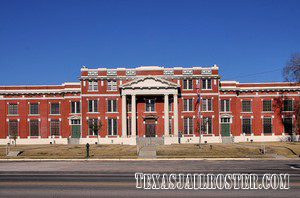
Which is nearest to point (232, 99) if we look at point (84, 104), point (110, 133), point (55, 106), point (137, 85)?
point (137, 85)

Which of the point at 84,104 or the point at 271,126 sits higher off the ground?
the point at 84,104

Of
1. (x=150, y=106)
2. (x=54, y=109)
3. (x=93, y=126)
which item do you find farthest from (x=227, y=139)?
(x=54, y=109)

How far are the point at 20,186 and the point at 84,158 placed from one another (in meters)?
18.5

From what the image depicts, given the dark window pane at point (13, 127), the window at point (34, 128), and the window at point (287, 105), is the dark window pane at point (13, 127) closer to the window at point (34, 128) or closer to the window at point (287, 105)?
the window at point (34, 128)

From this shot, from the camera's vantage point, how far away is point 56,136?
201ft

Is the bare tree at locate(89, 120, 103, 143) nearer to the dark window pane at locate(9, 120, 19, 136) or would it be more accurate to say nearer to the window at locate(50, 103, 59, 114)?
the window at locate(50, 103, 59, 114)

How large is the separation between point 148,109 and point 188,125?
25.1ft

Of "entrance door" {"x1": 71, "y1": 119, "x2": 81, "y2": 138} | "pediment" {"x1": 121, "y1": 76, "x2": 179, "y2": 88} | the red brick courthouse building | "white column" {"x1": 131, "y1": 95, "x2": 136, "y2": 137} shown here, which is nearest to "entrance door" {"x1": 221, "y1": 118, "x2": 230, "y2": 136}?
the red brick courthouse building

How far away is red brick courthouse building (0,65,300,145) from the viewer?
190ft

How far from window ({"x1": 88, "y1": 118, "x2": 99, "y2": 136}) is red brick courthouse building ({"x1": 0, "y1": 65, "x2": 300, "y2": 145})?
0.56 feet

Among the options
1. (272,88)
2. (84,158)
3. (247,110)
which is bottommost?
(84,158)

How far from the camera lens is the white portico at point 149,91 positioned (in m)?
57.0

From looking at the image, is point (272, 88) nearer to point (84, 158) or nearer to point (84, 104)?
point (84, 104)

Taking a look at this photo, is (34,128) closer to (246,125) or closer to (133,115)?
(133,115)
